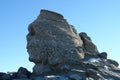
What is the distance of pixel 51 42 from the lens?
52.6 meters

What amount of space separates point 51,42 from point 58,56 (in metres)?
2.76

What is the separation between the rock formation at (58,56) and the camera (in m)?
49.7

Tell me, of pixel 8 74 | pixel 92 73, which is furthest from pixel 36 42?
pixel 92 73

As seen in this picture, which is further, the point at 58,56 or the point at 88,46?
the point at 88,46

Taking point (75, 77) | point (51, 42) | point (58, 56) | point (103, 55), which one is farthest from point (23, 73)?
point (103, 55)

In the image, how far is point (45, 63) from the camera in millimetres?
52812

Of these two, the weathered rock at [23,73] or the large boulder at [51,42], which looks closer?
the weathered rock at [23,73]

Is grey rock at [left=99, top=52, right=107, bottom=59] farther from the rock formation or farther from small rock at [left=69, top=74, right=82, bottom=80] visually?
small rock at [left=69, top=74, right=82, bottom=80]

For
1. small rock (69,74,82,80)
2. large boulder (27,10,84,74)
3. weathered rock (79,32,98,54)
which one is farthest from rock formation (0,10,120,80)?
weathered rock (79,32,98,54)

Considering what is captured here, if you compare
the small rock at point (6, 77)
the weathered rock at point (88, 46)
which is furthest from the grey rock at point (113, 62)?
the small rock at point (6, 77)

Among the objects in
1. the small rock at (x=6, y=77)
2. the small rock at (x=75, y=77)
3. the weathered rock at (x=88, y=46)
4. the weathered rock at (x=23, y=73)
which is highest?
the weathered rock at (x=88, y=46)

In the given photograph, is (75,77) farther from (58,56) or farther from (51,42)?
(51,42)

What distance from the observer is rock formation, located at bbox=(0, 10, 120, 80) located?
163ft

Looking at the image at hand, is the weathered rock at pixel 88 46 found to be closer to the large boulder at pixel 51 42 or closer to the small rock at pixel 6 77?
the large boulder at pixel 51 42
